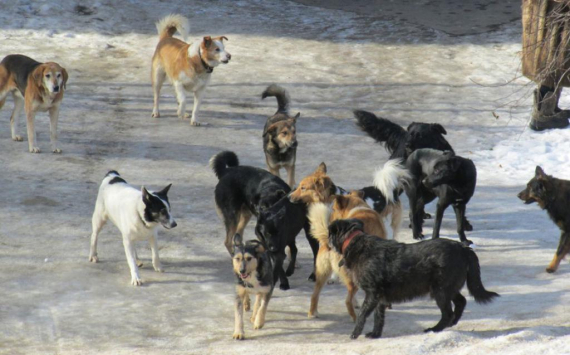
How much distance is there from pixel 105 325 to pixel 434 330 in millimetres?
2930

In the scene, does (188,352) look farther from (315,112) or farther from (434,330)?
(315,112)

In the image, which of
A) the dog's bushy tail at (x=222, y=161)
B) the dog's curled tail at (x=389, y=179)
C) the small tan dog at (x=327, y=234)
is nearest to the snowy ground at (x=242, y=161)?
the small tan dog at (x=327, y=234)

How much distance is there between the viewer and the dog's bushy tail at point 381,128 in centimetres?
1102

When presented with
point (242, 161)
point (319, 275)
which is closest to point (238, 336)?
point (319, 275)

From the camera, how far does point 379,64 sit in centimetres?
1775

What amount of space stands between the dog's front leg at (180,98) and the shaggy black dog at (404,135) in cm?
439

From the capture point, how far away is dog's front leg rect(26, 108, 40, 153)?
40.8ft

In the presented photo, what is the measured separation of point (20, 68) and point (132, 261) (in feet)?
17.9

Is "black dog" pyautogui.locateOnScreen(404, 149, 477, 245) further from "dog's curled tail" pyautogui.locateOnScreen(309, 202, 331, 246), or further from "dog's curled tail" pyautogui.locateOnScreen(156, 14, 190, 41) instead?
"dog's curled tail" pyautogui.locateOnScreen(156, 14, 190, 41)

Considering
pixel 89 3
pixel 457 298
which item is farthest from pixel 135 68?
pixel 457 298

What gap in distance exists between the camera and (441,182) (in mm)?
9570

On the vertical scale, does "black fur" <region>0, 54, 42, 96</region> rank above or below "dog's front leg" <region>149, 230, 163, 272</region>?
above

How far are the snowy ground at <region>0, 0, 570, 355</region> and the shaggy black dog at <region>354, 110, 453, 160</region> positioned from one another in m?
1.00

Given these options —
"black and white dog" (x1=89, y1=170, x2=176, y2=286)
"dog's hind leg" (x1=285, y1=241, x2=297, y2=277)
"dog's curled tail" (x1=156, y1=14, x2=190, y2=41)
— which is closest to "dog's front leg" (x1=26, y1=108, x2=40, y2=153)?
"dog's curled tail" (x1=156, y1=14, x2=190, y2=41)
